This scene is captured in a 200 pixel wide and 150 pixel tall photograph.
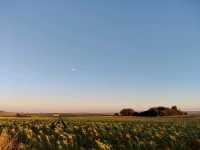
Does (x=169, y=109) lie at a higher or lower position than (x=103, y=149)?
higher

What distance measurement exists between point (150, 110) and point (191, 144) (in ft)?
318

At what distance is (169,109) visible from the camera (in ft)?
367

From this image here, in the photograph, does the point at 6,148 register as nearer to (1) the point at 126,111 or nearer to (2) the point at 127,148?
(2) the point at 127,148

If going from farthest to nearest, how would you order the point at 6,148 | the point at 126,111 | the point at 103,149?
the point at 126,111 < the point at 103,149 < the point at 6,148

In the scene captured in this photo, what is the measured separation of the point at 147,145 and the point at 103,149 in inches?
90.5

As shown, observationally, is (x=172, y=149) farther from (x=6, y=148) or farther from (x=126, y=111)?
(x=126, y=111)

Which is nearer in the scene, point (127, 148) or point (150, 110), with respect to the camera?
point (127, 148)

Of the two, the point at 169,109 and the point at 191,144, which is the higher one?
the point at 169,109

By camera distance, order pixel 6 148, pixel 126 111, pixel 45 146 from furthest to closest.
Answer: pixel 126 111
pixel 45 146
pixel 6 148

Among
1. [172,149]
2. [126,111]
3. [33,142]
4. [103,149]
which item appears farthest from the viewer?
[126,111]

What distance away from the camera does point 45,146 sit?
13.6 m

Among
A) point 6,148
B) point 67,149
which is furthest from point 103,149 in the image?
point 6,148

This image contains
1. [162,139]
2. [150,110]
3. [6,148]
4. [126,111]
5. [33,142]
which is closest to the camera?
[6,148]

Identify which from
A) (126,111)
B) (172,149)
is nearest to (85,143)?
(172,149)
